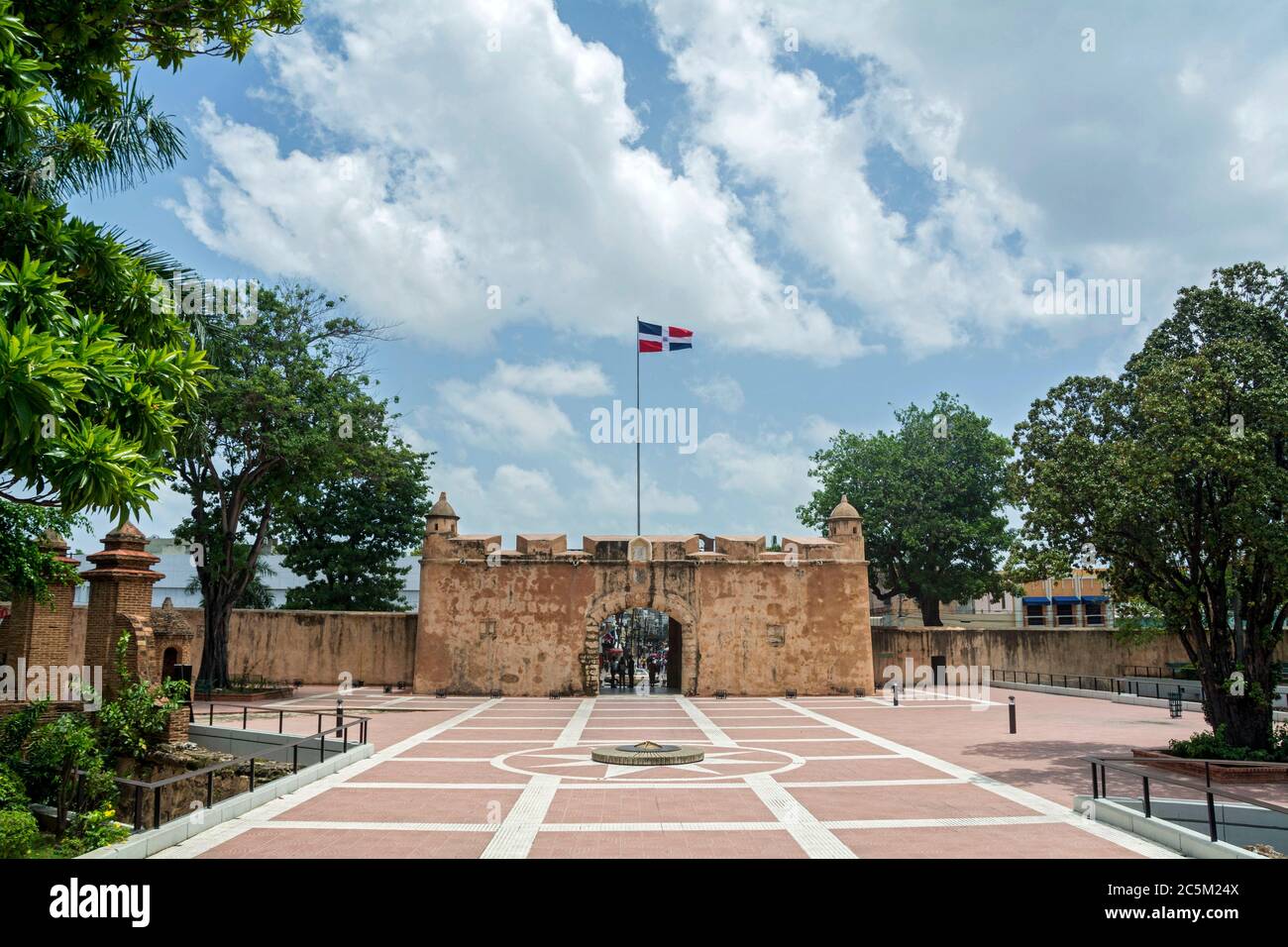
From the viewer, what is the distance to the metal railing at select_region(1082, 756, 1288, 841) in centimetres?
858

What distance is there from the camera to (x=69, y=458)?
7.00 metres

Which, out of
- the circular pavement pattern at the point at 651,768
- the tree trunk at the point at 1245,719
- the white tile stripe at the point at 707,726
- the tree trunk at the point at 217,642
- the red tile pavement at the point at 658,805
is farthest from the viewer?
the tree trunk at the point at 217,642

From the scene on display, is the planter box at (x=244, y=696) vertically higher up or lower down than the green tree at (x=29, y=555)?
lower down

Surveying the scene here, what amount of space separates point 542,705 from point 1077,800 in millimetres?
17781

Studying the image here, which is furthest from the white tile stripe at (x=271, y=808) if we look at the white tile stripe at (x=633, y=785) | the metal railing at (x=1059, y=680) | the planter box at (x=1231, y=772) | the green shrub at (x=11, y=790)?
the metal railing at (x=1059, y=680)

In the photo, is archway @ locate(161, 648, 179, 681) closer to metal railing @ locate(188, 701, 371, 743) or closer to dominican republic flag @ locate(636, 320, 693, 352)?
metal railing @ locate(188, 701, 371, 743)

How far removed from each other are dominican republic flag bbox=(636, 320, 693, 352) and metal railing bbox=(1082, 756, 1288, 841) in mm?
21339

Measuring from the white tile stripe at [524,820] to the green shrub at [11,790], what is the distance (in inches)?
270

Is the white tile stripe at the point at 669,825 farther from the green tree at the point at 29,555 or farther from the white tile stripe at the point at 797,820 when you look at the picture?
the green tree at the point at 29,555

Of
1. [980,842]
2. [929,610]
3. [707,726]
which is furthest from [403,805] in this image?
[929,610]

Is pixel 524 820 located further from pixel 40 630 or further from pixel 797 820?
pixel 40 630

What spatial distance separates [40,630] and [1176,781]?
19.0 metres

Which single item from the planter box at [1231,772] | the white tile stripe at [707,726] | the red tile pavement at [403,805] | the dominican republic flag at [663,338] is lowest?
the white tile stripe at [707,726]

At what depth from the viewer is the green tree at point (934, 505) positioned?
1553 inches
